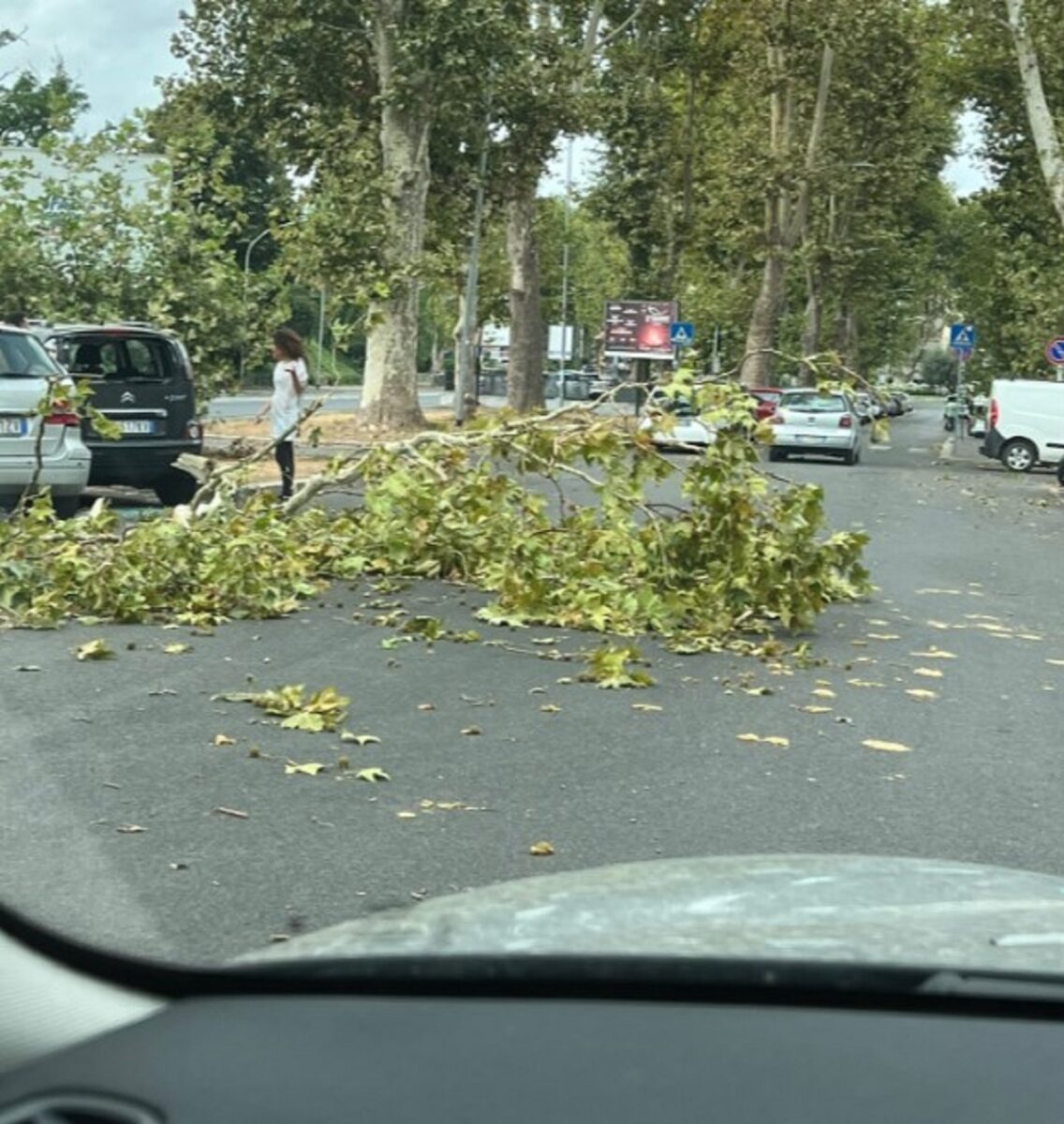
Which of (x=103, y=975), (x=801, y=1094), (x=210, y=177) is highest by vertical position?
(x=210, y=177)

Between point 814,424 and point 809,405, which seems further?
point 809,405

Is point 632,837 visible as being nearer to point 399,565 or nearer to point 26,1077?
point 26,1077

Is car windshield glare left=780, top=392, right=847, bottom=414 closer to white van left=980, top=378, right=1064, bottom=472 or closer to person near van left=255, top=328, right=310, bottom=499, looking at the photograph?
white van left=980, top=378, right=1064, bottom=472

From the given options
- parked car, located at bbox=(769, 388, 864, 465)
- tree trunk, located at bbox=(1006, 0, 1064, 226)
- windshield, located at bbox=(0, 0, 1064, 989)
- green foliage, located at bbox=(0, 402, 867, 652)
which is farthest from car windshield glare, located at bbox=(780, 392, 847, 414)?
Answer: green foliage, located at bbox=(0, 402, 867, 652)

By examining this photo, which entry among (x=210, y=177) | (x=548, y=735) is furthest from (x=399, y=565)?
(x=210, y=177)

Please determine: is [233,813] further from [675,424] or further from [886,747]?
[675,424]

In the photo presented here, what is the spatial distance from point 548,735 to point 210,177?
670 inches

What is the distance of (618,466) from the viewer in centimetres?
1107

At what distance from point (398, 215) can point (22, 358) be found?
1967 centimetres

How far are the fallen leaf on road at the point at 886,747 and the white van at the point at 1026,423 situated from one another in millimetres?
30258

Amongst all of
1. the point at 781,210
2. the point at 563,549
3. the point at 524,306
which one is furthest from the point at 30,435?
the point at 781,210

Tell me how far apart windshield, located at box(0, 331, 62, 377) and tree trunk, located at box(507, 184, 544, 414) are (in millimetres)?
29634

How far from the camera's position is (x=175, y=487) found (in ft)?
58.1

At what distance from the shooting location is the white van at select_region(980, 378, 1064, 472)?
36.4 metres
